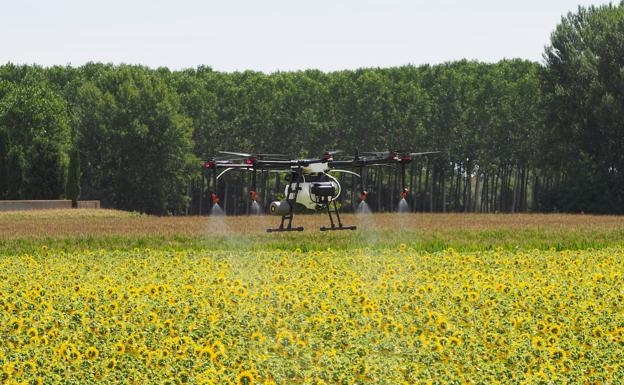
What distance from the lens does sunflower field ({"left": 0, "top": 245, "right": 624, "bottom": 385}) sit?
13.5 m

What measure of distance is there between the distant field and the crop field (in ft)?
1.70

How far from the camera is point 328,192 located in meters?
28.9

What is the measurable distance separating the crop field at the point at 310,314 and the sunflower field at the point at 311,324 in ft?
0.12

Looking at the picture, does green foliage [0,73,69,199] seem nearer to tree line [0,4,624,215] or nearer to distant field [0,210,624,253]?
tree line [0,4,624,215]

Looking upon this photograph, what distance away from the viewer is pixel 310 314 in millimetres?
17516

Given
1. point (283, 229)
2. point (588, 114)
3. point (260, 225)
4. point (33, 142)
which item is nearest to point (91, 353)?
point (283, 229)

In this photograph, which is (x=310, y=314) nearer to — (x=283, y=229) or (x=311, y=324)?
(x=311, y=324)

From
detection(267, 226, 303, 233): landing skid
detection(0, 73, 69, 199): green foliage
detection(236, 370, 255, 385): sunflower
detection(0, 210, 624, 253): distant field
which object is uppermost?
detection(0, 73, 69, 199): green foliage

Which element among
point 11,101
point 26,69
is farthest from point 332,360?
point 26,69

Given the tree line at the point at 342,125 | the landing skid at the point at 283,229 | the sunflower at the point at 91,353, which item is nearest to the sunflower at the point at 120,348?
the sunflower at the point at 91,353

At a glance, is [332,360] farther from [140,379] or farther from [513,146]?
[513,146]

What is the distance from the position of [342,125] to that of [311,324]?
278 feet

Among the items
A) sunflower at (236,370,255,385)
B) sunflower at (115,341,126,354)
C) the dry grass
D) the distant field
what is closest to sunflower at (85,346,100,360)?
sunflower at (115,341,126,354)

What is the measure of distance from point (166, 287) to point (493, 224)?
21.3 metres
